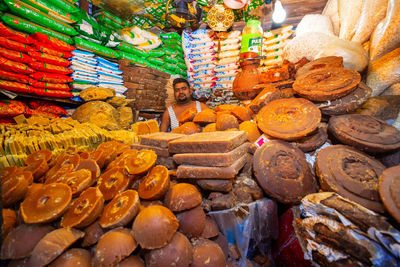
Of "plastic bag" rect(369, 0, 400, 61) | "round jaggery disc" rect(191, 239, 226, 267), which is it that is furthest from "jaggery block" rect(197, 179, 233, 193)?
"plastic bag" rect(369, 0, 400, 61)

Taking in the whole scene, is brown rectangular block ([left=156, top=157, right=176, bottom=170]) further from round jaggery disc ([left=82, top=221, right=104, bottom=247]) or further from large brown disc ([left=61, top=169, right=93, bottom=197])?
round jaggery disc ([left=82, top=221, right=104, bottom=247])

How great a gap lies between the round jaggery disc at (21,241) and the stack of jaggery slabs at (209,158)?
1042 mm

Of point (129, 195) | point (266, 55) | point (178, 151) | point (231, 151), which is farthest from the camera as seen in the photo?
point (266, 55)

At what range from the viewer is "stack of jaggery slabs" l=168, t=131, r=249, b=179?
144 cm

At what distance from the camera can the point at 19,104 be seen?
100 inches

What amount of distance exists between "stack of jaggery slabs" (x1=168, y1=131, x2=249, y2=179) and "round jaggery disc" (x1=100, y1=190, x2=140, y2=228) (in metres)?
0.49

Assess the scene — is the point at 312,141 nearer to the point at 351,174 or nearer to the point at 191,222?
the point at 351,174

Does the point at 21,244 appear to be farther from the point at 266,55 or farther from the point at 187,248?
the point at 266,55

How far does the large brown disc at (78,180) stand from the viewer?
1.27m

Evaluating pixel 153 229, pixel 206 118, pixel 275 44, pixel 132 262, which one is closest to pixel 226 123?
pixel 206 118

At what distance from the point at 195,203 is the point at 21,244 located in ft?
3.70

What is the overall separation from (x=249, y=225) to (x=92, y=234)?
4.57ft

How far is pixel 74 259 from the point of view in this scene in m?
0.98

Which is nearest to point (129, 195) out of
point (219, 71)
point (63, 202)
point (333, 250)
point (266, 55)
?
point (63, 202)
